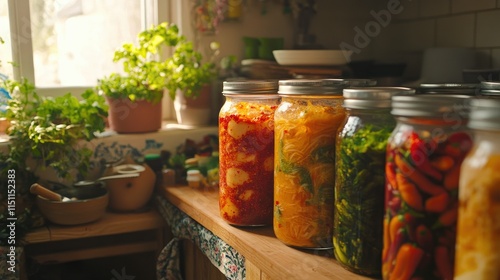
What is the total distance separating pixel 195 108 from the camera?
5.71 feet

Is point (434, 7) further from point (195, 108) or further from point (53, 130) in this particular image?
point (53, 130)

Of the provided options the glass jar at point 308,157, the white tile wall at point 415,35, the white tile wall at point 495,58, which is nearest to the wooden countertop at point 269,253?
the glass jar at point 308,157

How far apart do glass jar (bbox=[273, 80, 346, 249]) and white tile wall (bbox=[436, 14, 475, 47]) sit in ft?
3.22

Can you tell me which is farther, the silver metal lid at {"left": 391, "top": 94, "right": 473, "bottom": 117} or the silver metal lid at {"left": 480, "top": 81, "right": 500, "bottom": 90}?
the silver metal lid at {"left": 480, "top": 81, "right": 500, "bottom": 90}

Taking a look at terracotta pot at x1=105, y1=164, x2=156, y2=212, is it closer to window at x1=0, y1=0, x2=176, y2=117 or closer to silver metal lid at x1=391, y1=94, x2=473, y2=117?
window at x1=0, y1=0, x2=176, y2=117

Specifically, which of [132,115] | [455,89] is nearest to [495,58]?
[455,89]

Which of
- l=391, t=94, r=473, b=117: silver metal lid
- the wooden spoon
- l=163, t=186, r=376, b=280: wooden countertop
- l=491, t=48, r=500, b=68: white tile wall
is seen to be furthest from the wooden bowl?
l=491, t=48, r=500, b=68: white tile wall

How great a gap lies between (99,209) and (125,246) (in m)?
0.19

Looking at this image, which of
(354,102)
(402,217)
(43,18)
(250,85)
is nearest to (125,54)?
(43,18)

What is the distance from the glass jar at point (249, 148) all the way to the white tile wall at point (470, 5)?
3.00 ft

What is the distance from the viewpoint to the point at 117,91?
159cm

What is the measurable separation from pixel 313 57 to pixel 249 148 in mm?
641

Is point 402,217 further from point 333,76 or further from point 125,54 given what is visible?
point 125,54

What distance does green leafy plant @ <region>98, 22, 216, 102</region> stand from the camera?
5.22ft
